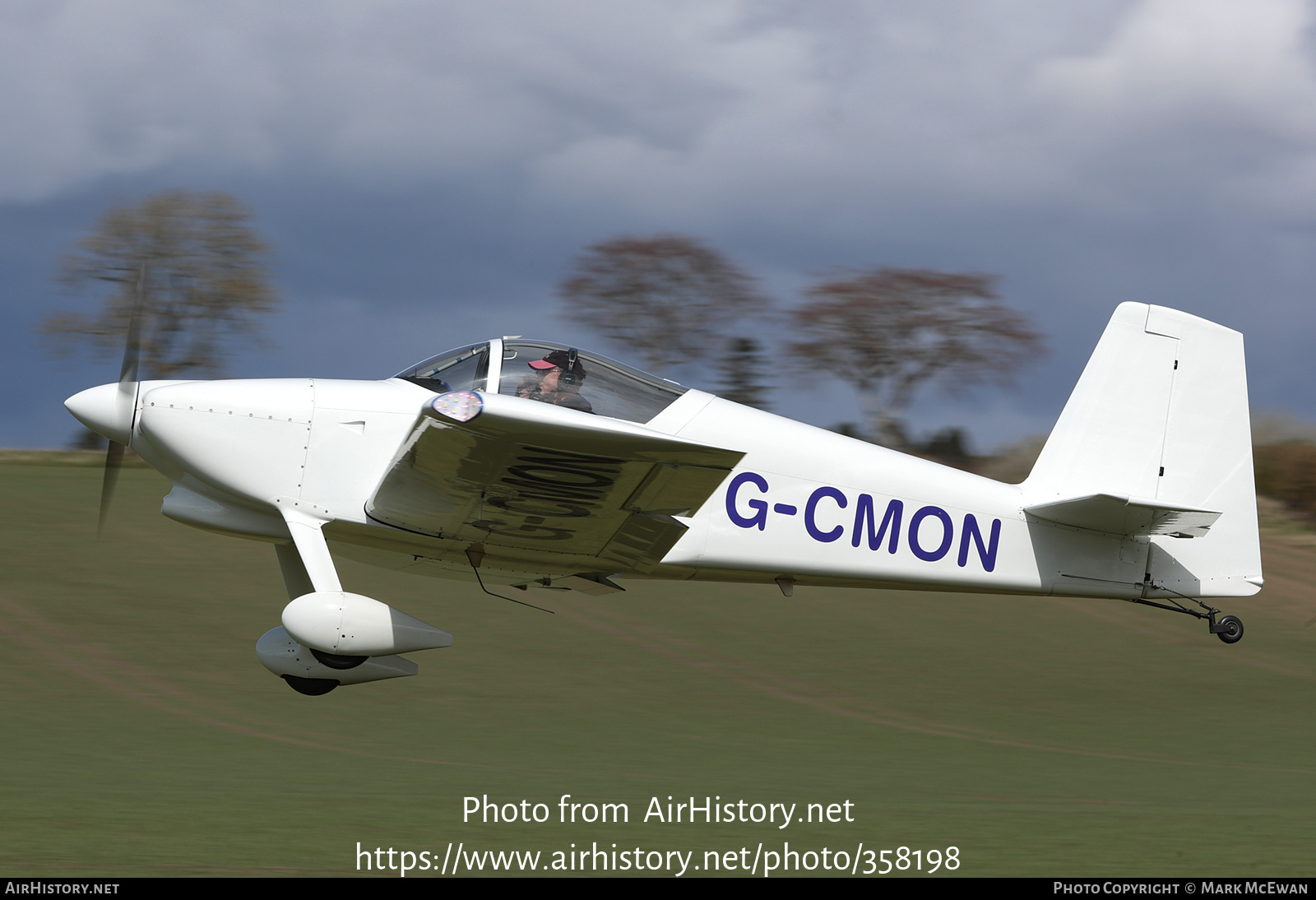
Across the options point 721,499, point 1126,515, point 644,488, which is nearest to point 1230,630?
point 1126,515

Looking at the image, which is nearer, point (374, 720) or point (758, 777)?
point (758, 777)

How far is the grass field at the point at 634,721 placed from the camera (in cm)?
690

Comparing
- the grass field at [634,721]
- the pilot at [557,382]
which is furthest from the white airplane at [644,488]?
the grass field at [634,721]

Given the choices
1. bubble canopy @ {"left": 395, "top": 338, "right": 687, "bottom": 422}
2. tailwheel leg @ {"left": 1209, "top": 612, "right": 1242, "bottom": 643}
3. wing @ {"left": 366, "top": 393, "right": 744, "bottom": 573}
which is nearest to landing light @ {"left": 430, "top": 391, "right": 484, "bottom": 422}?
wing @ {"left": 366, "top": 393, "right": 744, "bottom": 573}

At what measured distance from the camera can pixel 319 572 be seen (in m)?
6.73

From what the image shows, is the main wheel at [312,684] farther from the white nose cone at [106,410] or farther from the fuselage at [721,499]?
the white nose cone at [106,410]

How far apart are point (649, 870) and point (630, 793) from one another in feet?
9.27

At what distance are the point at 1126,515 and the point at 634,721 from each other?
21.7 feet

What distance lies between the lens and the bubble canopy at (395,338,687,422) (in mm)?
6641

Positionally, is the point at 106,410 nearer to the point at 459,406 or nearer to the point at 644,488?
the point at 459,406

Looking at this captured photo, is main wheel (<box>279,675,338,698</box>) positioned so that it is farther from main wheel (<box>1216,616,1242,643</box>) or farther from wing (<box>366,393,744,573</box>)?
main wheel (<box>1216,616,1242,643</box>)

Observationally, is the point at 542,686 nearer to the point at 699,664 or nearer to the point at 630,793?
the point at 699,664

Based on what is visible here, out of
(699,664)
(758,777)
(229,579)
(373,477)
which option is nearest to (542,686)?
(699,664)

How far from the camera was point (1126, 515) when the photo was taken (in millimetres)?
7891
